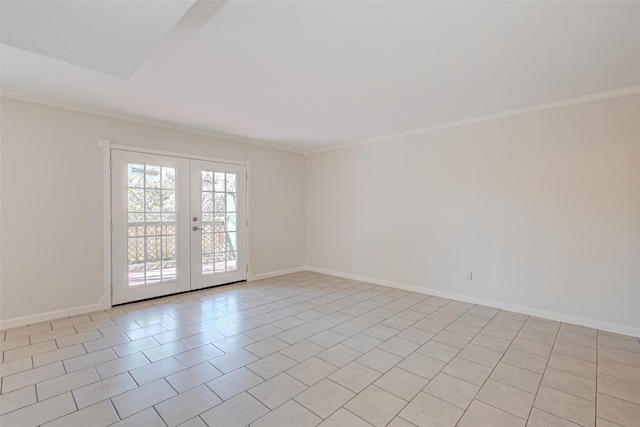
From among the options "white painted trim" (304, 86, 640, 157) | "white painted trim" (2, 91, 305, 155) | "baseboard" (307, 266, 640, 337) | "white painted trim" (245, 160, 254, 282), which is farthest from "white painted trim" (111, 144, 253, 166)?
"baseboard" (307, 266, 640, 337)

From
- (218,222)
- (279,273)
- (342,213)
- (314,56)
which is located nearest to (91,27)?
(314,56)

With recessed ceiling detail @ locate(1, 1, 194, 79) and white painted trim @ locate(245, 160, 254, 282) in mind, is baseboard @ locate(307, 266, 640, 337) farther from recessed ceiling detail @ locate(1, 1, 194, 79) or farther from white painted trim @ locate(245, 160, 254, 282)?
recessed ceiling detail @ locate(1, 1, 194, 79)

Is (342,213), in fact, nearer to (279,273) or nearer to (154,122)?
(279,273)

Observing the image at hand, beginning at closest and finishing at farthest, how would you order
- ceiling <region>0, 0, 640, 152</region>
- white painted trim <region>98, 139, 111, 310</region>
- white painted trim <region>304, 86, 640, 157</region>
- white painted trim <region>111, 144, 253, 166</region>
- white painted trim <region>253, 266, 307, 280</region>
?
1. ceiling <region>0, 0, 640, 152</region>
2. white painted trim <region>304, 86, 640, 157</region>
3. white painted trim <region>98, 139, 111, 310</region>
4. white painted trim <region>111, 144, 253, 166</region>
5. white painted trim <region>253, 266, 307, 280</region>

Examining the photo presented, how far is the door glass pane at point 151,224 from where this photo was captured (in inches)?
156

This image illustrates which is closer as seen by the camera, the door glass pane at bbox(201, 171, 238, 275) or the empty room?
the empty room

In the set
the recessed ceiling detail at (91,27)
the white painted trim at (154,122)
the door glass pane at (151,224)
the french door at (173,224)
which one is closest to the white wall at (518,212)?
the white painted trim at (154,122)

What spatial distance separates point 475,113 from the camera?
3725mm

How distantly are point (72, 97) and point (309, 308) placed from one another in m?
3.60

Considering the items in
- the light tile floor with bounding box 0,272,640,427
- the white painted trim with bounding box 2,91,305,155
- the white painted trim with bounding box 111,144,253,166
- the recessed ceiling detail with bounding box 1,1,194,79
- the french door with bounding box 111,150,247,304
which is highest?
the white painted trim with bounding box 2,91,305,155

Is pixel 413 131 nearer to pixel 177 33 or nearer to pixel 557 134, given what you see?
pixel 557 134

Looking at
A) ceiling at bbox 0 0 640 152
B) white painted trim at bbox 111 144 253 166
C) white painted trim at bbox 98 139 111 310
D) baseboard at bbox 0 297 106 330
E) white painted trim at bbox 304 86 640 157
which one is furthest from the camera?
white painted trim at bbox 111 144 253 166

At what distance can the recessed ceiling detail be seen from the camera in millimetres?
1444

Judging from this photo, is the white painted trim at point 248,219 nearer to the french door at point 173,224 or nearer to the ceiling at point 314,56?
the french door at point 173,224
